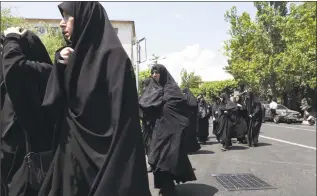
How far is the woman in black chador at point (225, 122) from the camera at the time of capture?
1113 cm

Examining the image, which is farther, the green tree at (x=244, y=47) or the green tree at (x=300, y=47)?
the green tree at (x=244, y=47)

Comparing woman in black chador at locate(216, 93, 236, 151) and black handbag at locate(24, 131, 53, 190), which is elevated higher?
black handbag at locate(24, 131, 53, 190)

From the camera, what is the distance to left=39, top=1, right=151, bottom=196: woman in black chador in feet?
6.84

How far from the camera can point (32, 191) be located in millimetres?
2656

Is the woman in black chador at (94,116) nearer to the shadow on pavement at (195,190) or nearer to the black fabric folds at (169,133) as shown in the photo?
the black fabric folds at (169,133)

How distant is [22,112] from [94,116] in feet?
2.54

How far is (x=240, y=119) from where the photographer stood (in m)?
12.7

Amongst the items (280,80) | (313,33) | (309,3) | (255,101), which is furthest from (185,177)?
(309,3)

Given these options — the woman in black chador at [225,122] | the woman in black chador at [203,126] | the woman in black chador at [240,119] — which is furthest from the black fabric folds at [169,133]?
the woman in black chador at [203,126]

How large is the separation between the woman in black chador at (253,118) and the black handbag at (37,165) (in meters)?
10.4

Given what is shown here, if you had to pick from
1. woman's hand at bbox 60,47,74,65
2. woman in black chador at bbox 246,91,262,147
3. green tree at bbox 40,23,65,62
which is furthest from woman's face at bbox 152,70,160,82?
green tree at bbox 40,23,65,62

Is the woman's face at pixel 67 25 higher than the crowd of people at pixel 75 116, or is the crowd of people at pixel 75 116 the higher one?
the woman's face at pixel 67 25

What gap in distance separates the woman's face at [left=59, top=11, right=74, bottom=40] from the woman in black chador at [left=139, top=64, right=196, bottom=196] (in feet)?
10.8

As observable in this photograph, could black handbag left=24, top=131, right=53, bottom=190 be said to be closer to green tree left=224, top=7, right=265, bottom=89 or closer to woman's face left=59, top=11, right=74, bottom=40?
woman's face left=59, top=11, right=74, bottom=40
